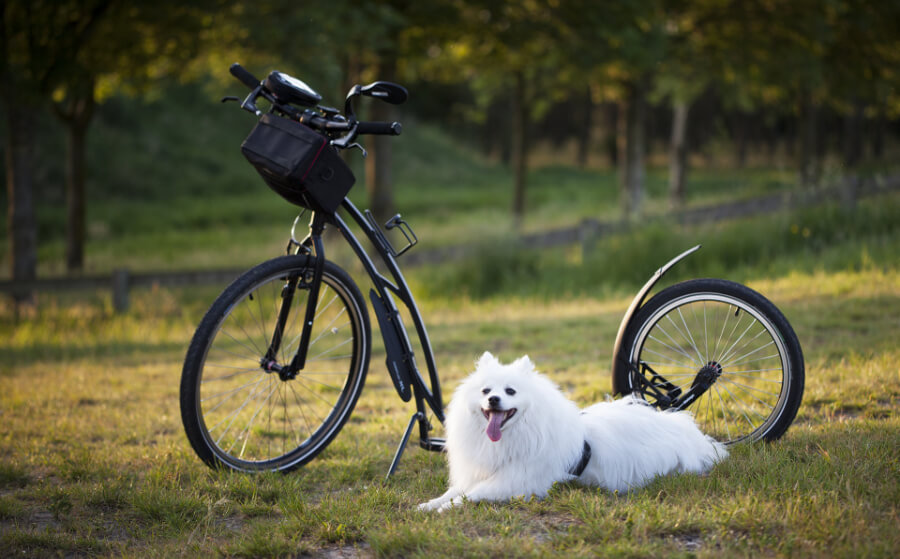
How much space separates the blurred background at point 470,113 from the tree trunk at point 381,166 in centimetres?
4

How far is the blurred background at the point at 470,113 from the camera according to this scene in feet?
35.9

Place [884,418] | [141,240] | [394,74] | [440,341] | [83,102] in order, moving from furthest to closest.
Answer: [141,240] < [83,102] < [394,74] < [440,341] < [884,418]

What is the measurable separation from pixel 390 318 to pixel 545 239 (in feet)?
35.2

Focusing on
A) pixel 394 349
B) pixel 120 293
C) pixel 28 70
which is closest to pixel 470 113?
pixel 120 293

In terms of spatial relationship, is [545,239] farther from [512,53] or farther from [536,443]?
[536,443]

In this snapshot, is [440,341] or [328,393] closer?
[328,393]

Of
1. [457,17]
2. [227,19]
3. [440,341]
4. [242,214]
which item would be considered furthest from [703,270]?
[242,214]

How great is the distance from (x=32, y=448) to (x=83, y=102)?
43.6ft

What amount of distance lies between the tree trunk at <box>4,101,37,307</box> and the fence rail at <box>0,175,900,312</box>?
437 mm

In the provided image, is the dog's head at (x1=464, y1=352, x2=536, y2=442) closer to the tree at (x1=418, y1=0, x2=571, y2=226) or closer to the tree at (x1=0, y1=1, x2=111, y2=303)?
the tree at (x1=0, y1=1, x2=111, y2=303)

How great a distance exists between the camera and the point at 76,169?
15.3 meters

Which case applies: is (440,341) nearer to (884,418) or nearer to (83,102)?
(884,418)

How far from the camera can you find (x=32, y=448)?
4.31 metres

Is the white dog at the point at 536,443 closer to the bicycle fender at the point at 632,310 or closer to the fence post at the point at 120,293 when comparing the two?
the bicycle fender at the point at 632,310
